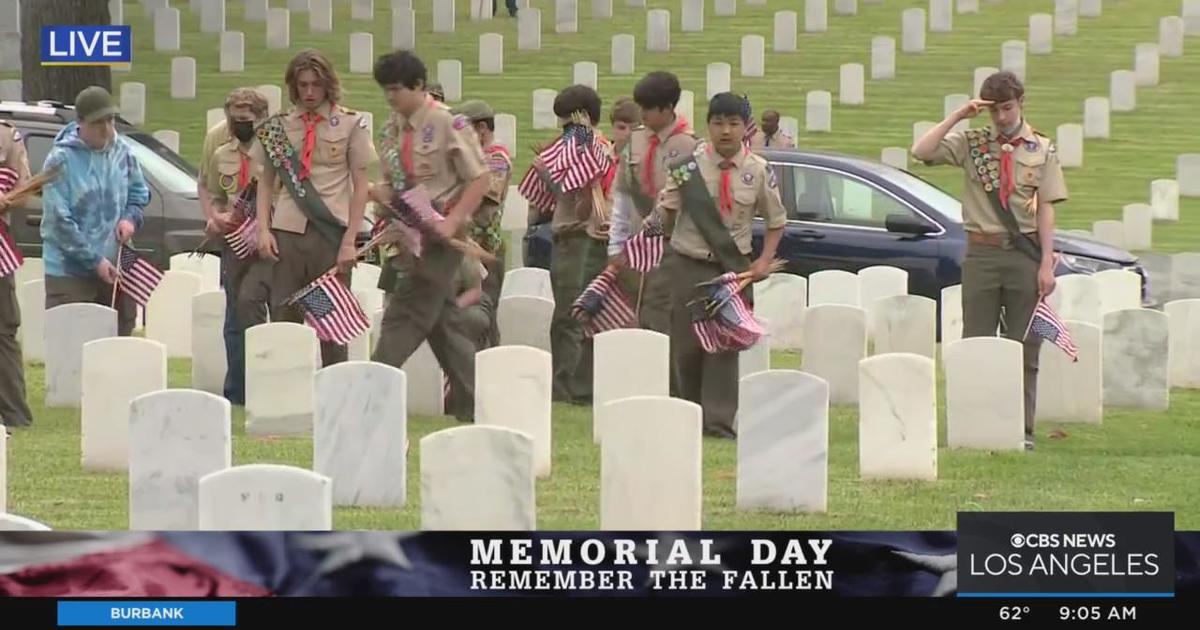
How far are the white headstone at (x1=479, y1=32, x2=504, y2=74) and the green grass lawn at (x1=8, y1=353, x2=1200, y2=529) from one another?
1581 cm

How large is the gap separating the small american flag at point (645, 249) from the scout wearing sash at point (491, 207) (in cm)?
81

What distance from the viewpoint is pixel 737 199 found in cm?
1259

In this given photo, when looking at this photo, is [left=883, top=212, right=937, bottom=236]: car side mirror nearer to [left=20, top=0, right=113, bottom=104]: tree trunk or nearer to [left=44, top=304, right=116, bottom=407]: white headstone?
[left=44, top=304, right=116, bottom=407]: white headstone

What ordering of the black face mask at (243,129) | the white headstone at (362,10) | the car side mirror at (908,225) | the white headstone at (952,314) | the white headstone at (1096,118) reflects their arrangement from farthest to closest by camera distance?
the white headstone at (362,10), the white headstone at (1096,118), the car side mirror at (908,225), the white headstone at (952,314), the black face mask at (243,129)

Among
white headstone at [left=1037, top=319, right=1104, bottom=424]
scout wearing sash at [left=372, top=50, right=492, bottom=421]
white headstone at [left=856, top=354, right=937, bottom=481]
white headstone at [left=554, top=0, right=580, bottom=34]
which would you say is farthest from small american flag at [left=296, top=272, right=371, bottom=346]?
white headstone at [left=554, top=0, right=580, bottom=34]

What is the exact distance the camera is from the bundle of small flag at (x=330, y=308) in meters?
12.4

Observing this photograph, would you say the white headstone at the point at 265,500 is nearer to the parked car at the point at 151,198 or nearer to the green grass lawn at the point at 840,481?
the green grass lawn at the point at 840,481

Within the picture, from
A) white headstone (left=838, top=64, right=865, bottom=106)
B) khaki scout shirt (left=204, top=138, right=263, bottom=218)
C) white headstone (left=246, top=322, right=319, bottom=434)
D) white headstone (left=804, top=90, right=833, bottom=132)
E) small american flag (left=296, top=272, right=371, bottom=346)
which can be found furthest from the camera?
white headstone (left=838, top=64, right=865, bottom=106)

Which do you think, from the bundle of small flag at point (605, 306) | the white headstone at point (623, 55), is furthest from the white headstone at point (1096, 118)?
the bundle of small flag at point (605, 306)

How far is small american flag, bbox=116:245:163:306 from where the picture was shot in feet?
44.7

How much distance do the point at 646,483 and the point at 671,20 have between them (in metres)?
23.0

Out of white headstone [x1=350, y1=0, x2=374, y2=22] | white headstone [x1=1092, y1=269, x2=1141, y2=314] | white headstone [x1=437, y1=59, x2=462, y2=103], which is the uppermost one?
white headstone [x1=350, y1=0, x2=374, y2=22]

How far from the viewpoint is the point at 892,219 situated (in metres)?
17.5

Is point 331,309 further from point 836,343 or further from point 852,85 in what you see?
point 852,85
